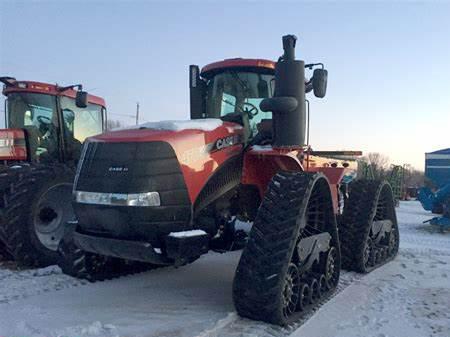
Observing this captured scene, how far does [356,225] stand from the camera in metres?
5.61

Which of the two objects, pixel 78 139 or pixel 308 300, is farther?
pixel 78 139

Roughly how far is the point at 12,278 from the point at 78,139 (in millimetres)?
3431

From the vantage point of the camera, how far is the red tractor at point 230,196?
3631 millimetres

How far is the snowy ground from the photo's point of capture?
358 centimetres

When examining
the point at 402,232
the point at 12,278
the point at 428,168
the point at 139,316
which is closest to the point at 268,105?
the point at 139,316

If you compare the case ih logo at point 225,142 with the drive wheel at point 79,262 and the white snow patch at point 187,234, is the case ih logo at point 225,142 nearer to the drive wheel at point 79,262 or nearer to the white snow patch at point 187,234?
the white snow patch at point 187,234

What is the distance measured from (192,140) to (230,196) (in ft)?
2.68

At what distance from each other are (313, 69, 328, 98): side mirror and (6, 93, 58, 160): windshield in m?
5.02

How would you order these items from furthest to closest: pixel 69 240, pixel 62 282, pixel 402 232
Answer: pixel 402 232, pixel 62 282, pixel 69 240

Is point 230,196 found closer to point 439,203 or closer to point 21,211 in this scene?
point 21,211

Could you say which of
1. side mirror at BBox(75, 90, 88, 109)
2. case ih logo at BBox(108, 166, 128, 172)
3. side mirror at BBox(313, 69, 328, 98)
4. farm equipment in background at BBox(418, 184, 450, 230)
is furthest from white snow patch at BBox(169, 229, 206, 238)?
farm equipment in background at BBox(418, 184, 450, 230)

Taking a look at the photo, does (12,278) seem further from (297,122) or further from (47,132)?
(297,122)

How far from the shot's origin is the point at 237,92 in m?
5.20

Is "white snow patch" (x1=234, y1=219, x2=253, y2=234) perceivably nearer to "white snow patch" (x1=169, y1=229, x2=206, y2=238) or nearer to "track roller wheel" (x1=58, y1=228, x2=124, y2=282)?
"white snow patch" (x1=169, y1=229, x2=206, y2=238)
